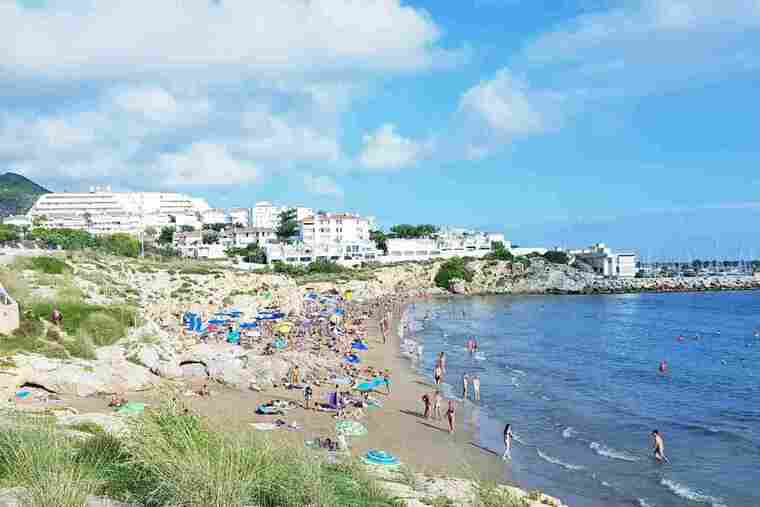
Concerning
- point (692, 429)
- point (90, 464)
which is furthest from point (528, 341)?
point (90, 464)

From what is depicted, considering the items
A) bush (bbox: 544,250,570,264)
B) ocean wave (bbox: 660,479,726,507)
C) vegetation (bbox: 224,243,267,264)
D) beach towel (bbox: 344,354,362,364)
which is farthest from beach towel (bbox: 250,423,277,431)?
bush (bbox: 544,250,570,264)

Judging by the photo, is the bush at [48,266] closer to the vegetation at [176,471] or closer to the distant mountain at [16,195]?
the vegetation at [176,471]

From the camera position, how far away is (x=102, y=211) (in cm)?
10256

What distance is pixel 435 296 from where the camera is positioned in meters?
80.6

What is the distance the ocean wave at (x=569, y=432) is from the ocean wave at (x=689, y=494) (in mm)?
3949

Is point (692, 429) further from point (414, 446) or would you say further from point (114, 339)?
point (114, 339)

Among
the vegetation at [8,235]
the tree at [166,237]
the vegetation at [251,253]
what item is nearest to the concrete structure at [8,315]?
the vegetation at [8,235]

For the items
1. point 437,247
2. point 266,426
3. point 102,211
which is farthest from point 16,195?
point 266,426

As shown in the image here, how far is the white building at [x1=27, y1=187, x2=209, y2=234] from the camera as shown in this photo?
3789 inches

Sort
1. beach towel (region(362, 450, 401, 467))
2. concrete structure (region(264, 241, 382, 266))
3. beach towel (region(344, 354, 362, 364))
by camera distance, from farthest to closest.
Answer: concrete structure (region(264, 241, 382, 266))
beach towel (region(344, 354, 362, 364))
beach towel (region(362, 450, 401, 467))

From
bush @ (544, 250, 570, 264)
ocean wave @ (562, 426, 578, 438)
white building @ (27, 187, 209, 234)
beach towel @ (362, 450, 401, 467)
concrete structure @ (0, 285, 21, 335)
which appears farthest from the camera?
bush @ (544, 250, 570, 264)

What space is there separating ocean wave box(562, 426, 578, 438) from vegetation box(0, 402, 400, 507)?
12.0m

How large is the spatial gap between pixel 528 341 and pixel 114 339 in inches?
1055

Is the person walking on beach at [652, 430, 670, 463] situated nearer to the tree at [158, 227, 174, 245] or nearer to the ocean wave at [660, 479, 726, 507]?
the ocean wave at [660, 479, 726, 507]
